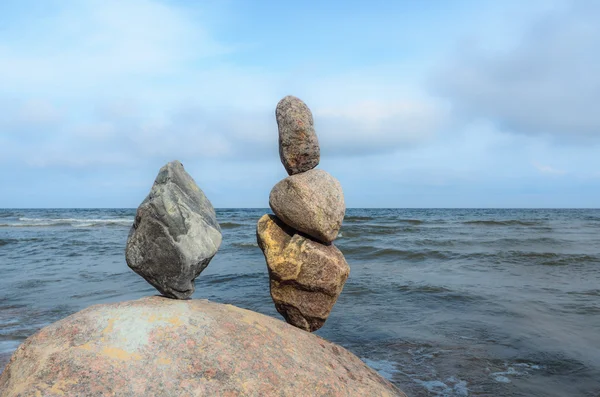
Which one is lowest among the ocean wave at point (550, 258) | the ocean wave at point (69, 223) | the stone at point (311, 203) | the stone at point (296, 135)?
the ocean wave at point (69, 223)

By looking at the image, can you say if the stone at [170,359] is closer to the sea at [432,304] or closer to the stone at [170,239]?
the stone at [170,239]

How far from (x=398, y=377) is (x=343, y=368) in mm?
1682

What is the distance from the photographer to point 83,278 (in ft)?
38.7

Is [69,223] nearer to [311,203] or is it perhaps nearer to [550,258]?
[550,258]

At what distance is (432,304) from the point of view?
30.1 ft

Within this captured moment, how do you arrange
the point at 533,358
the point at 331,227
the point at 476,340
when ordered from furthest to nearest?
the point at 476,340
the point at 533,358
the point at 331,227

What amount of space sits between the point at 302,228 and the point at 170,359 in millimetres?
2061

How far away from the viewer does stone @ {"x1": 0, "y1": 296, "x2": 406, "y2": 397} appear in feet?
11.0

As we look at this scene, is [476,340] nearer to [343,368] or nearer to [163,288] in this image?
[343,368]

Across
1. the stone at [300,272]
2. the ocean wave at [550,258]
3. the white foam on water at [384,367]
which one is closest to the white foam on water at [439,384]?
the white foam on water at [384,367]

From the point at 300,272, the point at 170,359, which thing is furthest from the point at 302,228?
the point at 170,359

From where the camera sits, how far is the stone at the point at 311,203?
16.2 feet

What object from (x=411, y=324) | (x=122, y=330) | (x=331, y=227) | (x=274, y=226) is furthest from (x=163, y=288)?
(x=411, y=324)

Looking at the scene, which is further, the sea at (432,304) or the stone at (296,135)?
the sea at (432,304)
